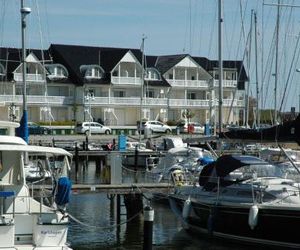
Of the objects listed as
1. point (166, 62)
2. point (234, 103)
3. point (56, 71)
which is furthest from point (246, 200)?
point (166, 62)

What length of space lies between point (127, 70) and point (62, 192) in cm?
8149

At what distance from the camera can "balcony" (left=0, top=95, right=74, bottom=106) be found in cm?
8450

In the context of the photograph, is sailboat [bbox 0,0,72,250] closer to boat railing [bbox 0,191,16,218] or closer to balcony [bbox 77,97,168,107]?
boat railing [bbox 0,191,16,218]

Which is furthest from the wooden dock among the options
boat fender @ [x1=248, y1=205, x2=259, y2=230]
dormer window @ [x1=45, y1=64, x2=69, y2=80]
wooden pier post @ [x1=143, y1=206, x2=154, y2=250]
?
dormer window @ [x1=45, y1=64, x2=69, y2=80]

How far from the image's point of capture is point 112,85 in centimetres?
9825

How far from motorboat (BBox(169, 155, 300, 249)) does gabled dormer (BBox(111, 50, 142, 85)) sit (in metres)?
70.4

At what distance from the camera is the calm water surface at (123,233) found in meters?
25.2

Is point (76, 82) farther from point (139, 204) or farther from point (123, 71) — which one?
point (139, 204)

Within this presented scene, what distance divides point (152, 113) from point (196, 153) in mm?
57378

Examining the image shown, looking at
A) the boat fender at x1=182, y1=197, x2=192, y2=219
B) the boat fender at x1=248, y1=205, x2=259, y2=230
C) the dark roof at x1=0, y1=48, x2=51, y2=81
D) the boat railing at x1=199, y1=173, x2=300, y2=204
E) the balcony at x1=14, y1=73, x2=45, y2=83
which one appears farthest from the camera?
the balcony at x1=14, y1=73, x2=45, y2=83

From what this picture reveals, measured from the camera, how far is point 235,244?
954 inches

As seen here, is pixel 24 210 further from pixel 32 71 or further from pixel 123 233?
pixel 32 71

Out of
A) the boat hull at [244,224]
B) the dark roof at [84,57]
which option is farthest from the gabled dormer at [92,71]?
the boat hull at [244,224]

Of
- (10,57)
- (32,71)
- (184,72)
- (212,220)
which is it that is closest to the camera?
(212,220)
